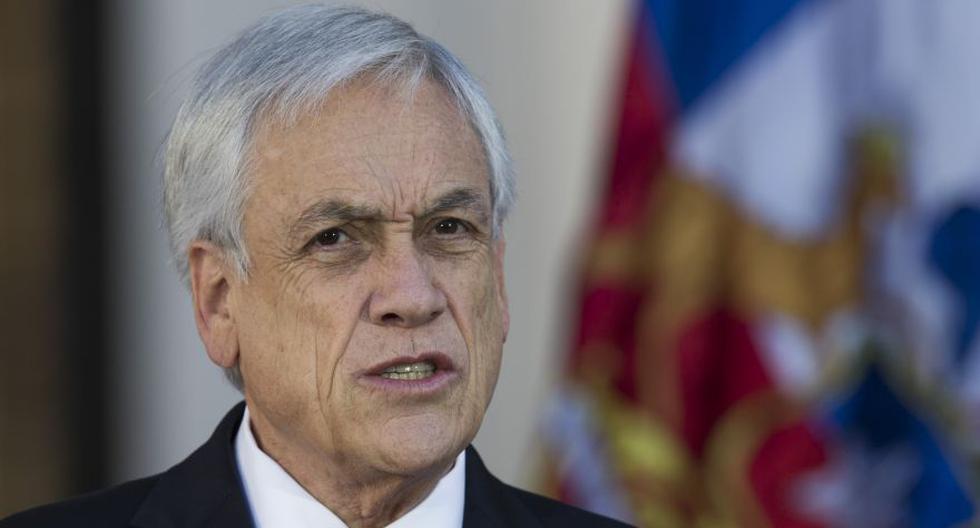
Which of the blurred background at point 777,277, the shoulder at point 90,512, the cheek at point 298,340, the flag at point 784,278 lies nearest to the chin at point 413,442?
the cheek at point 298,340

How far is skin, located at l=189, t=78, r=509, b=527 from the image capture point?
290 cm

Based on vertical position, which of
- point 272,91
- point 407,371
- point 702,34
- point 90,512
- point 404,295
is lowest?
point 90,512

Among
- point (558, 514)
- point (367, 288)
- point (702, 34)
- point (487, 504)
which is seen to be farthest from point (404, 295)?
point (702, 34)

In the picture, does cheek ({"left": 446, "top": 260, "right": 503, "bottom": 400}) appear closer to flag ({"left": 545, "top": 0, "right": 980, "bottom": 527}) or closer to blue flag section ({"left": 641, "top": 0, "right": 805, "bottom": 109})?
flag ({"left": 545, "top": 0, "right": 980, "bottom": 527})

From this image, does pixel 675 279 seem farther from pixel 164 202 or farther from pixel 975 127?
pixel 164 202

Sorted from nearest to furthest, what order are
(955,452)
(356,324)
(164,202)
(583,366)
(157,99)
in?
(356,324)
(164,202)
(955,452)
(583,366)
(157,99)

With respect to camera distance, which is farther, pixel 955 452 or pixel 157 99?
pixel 157 99

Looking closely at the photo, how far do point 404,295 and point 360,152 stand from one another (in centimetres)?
21

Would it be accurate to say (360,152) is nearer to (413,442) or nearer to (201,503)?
(413,442)

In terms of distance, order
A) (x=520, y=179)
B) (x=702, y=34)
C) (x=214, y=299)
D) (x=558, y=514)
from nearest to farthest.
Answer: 1. (x=214, y=299)
2. (x=558, y=514)
3. (x=702, y=34)
4. (x=520, y=179)

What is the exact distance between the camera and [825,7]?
16.6 feet

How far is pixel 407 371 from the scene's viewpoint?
2914mm

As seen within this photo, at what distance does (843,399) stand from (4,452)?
2.72m

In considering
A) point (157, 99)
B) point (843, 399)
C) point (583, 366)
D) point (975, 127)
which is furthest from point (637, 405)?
point (157, 99)
